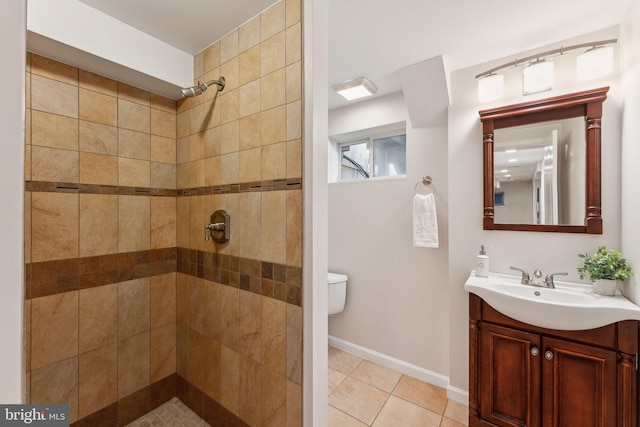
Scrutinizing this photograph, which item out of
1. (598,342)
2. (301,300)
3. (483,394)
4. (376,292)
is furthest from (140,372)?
(598,342)

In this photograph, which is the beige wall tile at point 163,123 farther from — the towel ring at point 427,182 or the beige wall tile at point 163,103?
the towel ring at point 427,182

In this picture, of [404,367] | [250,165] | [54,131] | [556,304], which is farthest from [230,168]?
[404,367]

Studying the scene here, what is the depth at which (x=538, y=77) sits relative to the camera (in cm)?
161

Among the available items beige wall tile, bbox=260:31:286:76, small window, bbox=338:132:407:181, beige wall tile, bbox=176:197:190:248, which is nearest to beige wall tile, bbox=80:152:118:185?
beige wall tile, bbox=176:197:190:248

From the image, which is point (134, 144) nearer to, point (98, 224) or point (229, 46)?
point (98, 224)

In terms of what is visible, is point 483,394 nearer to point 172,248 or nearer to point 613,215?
point 613,215

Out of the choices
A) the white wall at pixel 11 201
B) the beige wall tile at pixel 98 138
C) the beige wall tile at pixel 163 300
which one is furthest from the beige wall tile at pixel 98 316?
the white wall at pixel 11 201

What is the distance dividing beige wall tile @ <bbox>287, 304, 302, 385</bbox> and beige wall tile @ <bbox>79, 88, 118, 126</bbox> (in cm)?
151

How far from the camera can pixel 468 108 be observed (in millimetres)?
1868

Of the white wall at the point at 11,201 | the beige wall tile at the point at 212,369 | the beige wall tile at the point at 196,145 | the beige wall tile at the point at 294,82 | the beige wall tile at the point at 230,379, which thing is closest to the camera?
the white wall at the point at 11,201

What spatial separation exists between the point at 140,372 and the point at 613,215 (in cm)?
294

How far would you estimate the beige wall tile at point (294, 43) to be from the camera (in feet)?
3.87

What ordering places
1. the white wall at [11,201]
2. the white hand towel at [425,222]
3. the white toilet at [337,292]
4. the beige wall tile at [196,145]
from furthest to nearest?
the white toilet at [337,292] → the white hand towel at [425,222] → the beige wall tile at [196,145] → the white wall at [11,201]

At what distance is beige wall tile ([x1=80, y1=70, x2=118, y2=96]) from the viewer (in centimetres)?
147
